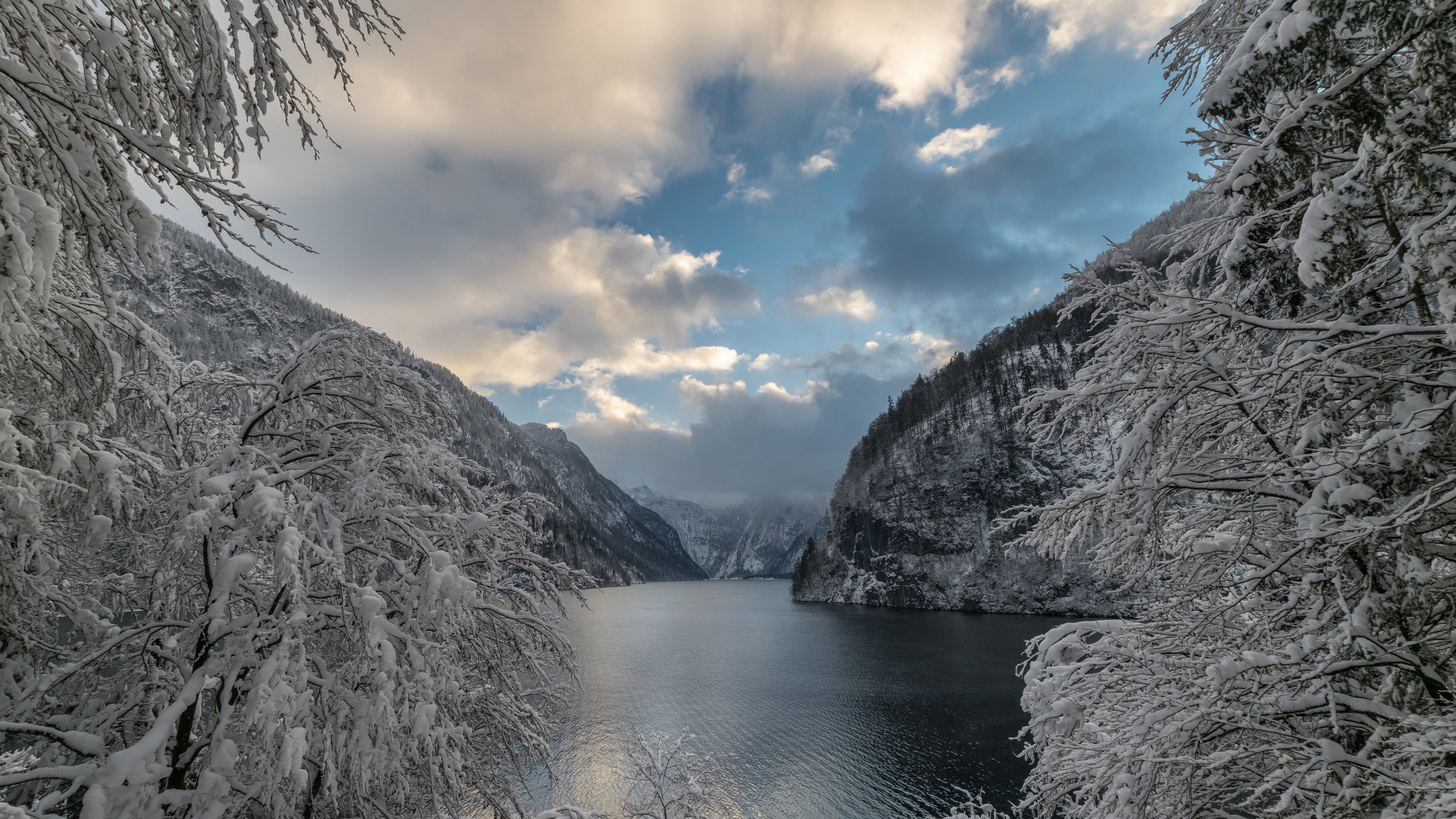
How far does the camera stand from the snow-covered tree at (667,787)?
48.9 feet

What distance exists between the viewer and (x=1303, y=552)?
14.4ft

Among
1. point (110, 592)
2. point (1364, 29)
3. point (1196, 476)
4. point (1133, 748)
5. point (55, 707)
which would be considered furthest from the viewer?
point (110, 592)

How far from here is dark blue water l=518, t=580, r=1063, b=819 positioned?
880 inches

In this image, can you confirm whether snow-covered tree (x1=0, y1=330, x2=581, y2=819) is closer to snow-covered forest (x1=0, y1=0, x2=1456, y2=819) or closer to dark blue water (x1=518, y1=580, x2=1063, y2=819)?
snow-covered forest (x1=0, y1=0, x2=1456, y2=819)

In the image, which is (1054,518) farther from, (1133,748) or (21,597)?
(21,597)

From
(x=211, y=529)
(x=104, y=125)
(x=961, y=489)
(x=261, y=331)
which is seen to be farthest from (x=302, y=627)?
(x=261, y=331)

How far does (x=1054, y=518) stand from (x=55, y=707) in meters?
9.96

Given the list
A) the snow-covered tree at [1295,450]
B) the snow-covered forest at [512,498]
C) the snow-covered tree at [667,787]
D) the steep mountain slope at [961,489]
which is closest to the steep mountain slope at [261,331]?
the steep mountain slope at [961,489]

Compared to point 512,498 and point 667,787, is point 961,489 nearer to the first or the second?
point 667,787

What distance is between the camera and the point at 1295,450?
415 cm

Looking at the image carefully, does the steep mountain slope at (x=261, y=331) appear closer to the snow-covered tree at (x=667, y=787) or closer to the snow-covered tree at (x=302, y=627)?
the snow-covered tree at (x=667, y=787)

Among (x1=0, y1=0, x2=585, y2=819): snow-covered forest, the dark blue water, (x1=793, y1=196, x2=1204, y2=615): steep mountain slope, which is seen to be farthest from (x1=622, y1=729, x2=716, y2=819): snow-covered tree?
(x1=793, y1=196, x2=1204, y2=615): steep mountain slope

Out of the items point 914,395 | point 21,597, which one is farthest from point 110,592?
point 914,395

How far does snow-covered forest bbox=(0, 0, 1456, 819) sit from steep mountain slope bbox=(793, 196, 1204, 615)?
233 feet
